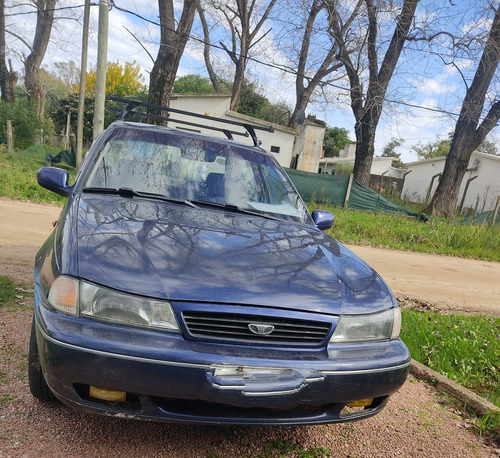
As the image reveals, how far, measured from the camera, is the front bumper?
171cm

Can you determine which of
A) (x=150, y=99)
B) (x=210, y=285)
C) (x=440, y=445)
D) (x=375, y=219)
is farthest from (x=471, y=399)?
(x=150, y=99)

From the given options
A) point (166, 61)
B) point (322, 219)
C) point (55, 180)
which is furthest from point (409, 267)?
point (166, 61)

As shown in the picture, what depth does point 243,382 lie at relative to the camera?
1767 millimetres

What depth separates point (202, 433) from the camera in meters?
2.30

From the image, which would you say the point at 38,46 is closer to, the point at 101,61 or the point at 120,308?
the point at 101,61

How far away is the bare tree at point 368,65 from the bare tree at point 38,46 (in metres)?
15.6

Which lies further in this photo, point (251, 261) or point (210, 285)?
point (251, 261)

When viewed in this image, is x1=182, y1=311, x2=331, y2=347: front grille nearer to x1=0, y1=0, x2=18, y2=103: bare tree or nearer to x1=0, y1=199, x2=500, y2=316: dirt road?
x1=0, y1=199, x2=500, y2=316: dirt road

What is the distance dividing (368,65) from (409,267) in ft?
37.6

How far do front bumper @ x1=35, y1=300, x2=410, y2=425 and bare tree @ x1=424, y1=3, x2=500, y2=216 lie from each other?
49.0 ft

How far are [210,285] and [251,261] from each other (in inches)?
13.1

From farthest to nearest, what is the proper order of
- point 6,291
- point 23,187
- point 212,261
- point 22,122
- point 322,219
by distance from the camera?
point 22,122 → point 23,187 → point 6,291 → point 322,219 → point 212,261

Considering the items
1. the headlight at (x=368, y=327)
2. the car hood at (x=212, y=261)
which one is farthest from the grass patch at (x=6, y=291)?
the headlight at (x=368, y=327)

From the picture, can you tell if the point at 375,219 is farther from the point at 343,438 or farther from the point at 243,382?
the point at 243,382
